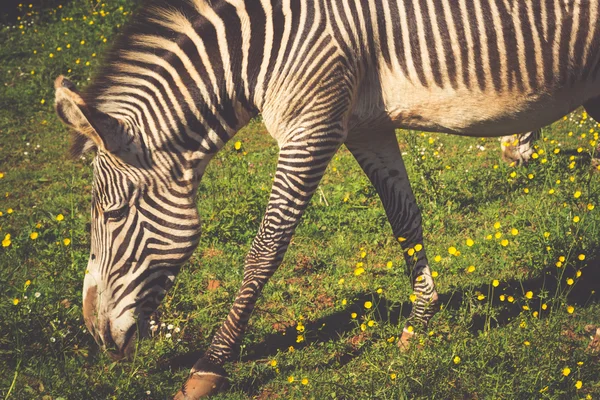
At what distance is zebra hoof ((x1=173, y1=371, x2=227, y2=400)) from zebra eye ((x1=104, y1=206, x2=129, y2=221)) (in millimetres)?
1098

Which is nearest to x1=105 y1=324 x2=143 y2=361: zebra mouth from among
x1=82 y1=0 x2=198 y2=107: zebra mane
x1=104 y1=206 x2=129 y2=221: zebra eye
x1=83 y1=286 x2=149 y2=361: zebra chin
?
x1=83 y1=286 x2=149 y2=361: zebra chin

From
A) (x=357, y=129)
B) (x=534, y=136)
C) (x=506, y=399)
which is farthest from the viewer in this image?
(x=534, y=136)

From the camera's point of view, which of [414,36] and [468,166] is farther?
[468,166]

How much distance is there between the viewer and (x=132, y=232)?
3.90m

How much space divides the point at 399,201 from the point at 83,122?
7.17ft

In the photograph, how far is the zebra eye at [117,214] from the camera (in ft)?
12.6

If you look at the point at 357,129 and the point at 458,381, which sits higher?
the point at 357,129

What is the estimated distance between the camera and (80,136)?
3830 millimetres

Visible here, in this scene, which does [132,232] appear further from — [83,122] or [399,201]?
[399,201]

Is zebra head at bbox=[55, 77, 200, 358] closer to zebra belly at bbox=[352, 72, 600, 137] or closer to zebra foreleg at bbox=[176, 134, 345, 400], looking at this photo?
zebra foreleg at bbox=[176, 134, 345, 400]

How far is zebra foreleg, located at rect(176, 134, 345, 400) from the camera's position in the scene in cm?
382

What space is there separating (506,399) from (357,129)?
1.84m

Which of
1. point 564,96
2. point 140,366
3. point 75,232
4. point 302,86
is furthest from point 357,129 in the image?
point 75,232

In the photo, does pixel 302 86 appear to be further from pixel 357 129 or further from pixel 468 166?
pixel 468 166
